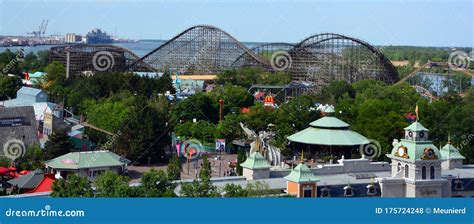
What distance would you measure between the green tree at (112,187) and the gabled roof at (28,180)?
412 centimetres

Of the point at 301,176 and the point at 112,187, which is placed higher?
the point at 301,176

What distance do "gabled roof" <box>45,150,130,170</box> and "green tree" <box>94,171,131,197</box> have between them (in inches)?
220

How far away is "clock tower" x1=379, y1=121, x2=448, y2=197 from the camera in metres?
15.9

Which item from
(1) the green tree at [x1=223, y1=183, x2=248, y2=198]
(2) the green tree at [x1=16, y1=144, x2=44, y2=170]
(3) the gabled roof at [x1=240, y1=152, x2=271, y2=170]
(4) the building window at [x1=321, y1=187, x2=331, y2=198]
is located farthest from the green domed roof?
(1) the green tree at [x1=223, y1=183, x2=248, y2=198]

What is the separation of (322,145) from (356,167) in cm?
615

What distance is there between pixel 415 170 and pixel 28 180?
8.88 meters

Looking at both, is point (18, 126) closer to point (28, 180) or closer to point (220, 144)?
point (28, 180)

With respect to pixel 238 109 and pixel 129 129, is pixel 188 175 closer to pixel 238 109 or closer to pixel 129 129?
pixel 129 129

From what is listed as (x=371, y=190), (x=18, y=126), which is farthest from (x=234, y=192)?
(x=18, y=126)

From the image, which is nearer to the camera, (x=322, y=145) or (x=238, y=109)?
(x=322, y=145)

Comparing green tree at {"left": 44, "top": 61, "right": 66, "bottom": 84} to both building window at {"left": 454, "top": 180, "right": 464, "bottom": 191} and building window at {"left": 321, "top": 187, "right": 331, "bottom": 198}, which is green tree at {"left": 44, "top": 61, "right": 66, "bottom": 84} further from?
building window at {"left": 454, "top": 180, "right": 464, "bottom": 191}

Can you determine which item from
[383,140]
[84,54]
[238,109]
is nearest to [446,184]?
[383,140]

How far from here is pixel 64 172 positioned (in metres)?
19.6

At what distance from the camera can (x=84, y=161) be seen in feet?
65.0
